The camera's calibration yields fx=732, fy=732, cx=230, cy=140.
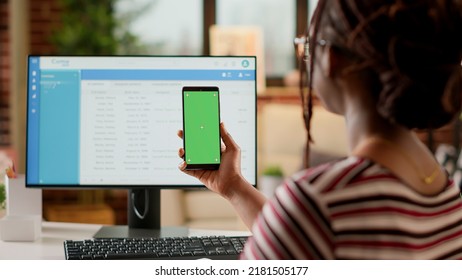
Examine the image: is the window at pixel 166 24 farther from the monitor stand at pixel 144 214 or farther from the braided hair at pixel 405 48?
the braided hair at pixel 405 48

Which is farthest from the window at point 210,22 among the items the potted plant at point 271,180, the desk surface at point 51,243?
the desk surface at point 51,243

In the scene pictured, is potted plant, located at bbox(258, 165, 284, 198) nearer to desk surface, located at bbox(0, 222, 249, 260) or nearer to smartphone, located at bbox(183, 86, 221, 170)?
desk surface, located at bbox(0, 222, 249, 260)

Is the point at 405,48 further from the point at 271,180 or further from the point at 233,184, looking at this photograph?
the point at 271,180

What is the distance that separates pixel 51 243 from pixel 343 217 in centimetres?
82

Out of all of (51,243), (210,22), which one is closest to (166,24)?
(210,22)

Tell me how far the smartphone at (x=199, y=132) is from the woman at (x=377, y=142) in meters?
0.46

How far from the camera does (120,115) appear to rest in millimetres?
1450

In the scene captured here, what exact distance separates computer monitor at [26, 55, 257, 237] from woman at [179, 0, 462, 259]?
639 millimetres

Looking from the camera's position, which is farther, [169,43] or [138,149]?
[169,43]

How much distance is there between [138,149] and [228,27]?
3.11 metres

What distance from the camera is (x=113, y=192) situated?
13.6 ft
